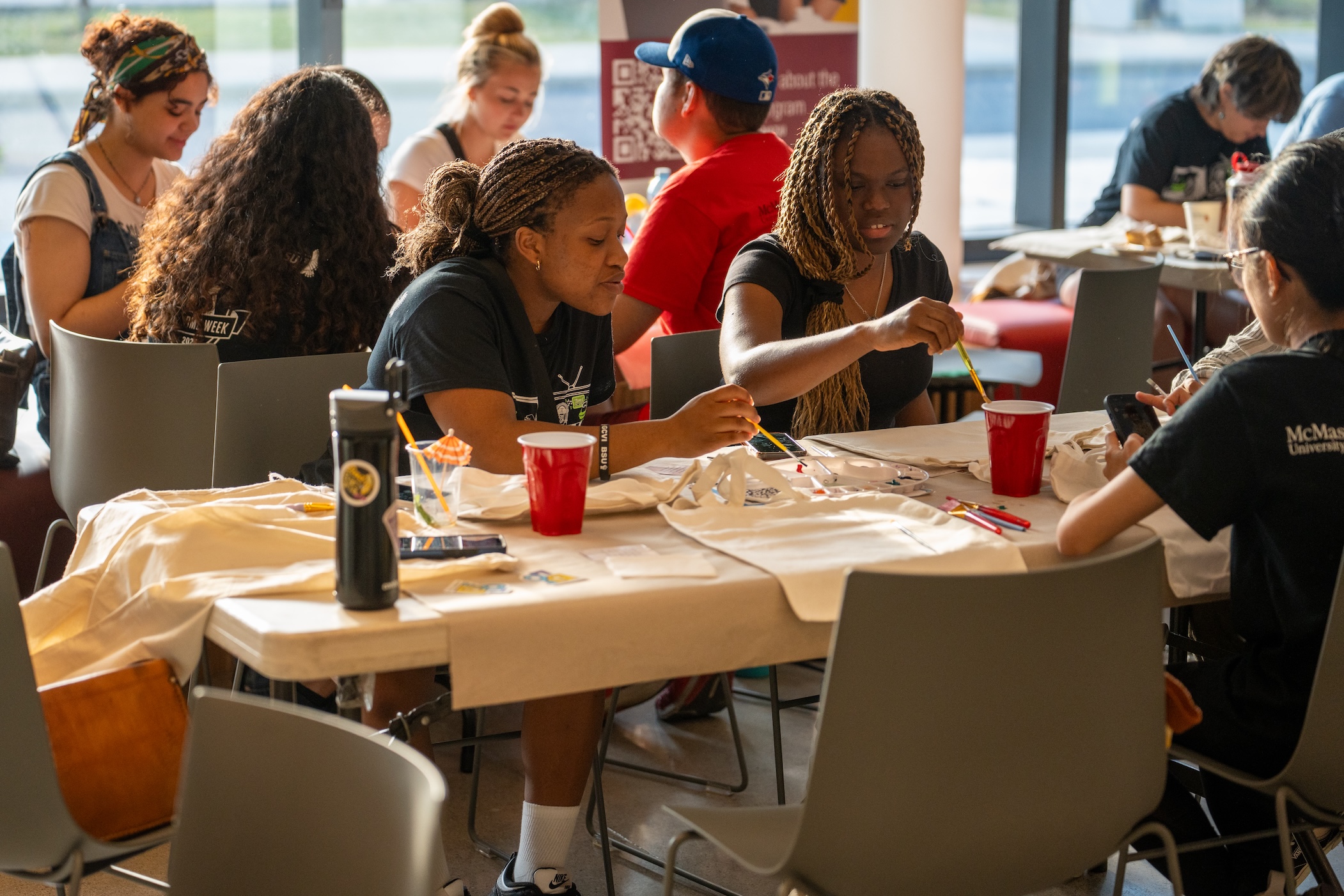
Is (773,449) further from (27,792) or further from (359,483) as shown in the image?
(27,792)

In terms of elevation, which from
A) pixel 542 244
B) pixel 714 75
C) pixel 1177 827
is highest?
pixel 714 75

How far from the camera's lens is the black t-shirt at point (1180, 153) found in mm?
5078

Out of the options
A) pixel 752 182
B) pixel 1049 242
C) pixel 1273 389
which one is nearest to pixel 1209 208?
pixel 1049 242

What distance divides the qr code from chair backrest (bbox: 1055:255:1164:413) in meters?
2.24

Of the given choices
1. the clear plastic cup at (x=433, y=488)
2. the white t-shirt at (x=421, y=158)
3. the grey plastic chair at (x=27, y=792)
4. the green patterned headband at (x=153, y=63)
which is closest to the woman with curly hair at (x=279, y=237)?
the green patterned headband at (x=153, y=63)

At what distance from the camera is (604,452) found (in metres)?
2.00

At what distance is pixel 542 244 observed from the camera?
88.2 inches

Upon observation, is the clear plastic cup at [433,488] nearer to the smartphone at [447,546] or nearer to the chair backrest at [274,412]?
the smartphone at [447,546]

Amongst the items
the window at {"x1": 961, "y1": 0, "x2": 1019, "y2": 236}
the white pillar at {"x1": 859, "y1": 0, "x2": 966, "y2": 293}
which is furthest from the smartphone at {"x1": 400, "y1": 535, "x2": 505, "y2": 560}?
the window at {"x1": 961, "y1": 0, "x2": 1019, "y2": 236}

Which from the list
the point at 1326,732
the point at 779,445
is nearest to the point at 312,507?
the point at 779,445

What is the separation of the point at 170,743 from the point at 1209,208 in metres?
3.95

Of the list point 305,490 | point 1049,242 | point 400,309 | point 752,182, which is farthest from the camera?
point 1049,242

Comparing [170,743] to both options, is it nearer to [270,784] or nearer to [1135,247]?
[270,784]

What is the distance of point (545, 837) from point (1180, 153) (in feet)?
13.3
